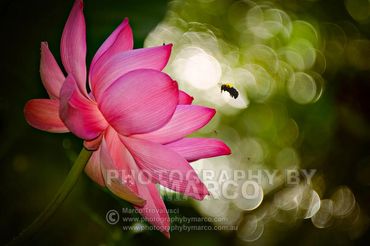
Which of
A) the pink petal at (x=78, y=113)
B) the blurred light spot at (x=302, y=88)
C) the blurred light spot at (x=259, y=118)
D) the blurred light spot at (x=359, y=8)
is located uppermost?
the pink petal at (x=78, y=113)

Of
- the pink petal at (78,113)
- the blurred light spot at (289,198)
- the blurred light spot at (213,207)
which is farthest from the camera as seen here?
the blurred light spot at (289,198)

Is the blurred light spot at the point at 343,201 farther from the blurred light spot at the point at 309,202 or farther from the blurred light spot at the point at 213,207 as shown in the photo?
the blurred light spot at the point at 213,207

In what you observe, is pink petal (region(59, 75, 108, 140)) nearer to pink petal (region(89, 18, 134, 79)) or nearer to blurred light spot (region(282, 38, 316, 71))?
pink petal (region(89, 18, 134, 79))

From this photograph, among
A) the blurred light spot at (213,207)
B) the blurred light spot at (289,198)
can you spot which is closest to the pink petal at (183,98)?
the blurred light spot at (213,207)

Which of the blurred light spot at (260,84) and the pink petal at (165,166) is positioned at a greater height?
the pink petal at (165,166)

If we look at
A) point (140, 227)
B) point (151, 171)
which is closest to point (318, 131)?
point (140, 227)

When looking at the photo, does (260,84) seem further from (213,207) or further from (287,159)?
(213,207)

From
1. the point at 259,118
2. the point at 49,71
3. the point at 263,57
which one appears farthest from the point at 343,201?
the point at 49,71
